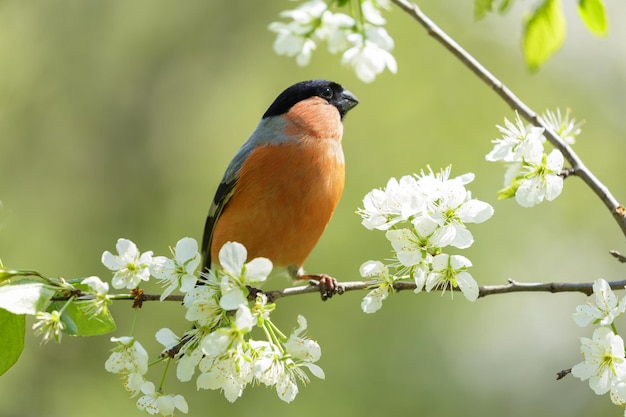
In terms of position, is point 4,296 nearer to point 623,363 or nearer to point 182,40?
point 623,363

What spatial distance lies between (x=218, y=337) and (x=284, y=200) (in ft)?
7.21

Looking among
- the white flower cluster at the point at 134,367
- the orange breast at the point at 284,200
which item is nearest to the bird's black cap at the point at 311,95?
the orange breast at the point at 284,200

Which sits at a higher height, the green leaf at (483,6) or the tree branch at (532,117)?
the green leaf at (483,6)

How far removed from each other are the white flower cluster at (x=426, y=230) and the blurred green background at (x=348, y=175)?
8.46 metres

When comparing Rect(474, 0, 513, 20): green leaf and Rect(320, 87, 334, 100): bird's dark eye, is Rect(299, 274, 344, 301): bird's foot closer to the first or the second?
Rect(320, 87, 334, 100): bird's dark eye


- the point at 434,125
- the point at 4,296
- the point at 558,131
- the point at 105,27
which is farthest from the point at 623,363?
the point at 105,27

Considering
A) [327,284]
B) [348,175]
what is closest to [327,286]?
[327,284]

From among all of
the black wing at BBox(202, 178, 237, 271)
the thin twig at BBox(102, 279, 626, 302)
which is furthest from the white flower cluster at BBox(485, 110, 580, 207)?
the black wing at BBox(202, 178, 237, 271)

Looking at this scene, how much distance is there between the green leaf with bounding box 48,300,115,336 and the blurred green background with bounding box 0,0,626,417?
339 inches

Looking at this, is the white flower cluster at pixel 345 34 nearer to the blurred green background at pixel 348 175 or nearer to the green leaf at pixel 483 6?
the green leaf at pixel 483 6

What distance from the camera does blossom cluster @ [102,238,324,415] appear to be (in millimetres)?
2445

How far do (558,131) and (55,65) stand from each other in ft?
44.1

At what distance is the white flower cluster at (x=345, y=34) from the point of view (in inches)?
138

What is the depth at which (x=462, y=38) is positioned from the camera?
15.4m
